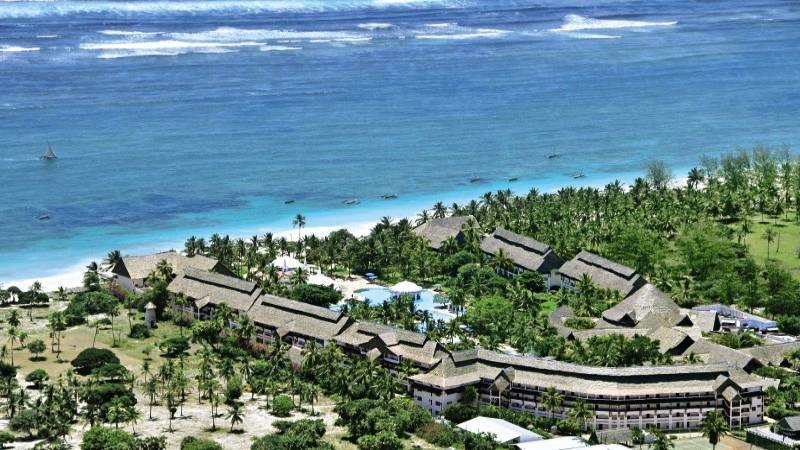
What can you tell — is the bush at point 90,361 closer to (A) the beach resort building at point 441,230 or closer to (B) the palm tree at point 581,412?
(B) the palm tree at point 581,412

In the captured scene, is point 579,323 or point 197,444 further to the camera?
point 579,323

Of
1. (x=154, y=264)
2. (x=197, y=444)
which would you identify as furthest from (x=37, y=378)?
(x=154, y=264)

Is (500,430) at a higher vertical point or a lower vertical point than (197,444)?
higher

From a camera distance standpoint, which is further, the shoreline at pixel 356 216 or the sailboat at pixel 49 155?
the sailboat at pixel 49 155

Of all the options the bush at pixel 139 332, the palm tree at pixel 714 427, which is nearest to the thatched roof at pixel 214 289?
the bush at pixel 139 332

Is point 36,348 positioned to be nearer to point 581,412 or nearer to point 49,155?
point 581,412

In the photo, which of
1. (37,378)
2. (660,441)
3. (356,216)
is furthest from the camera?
(356,216)
